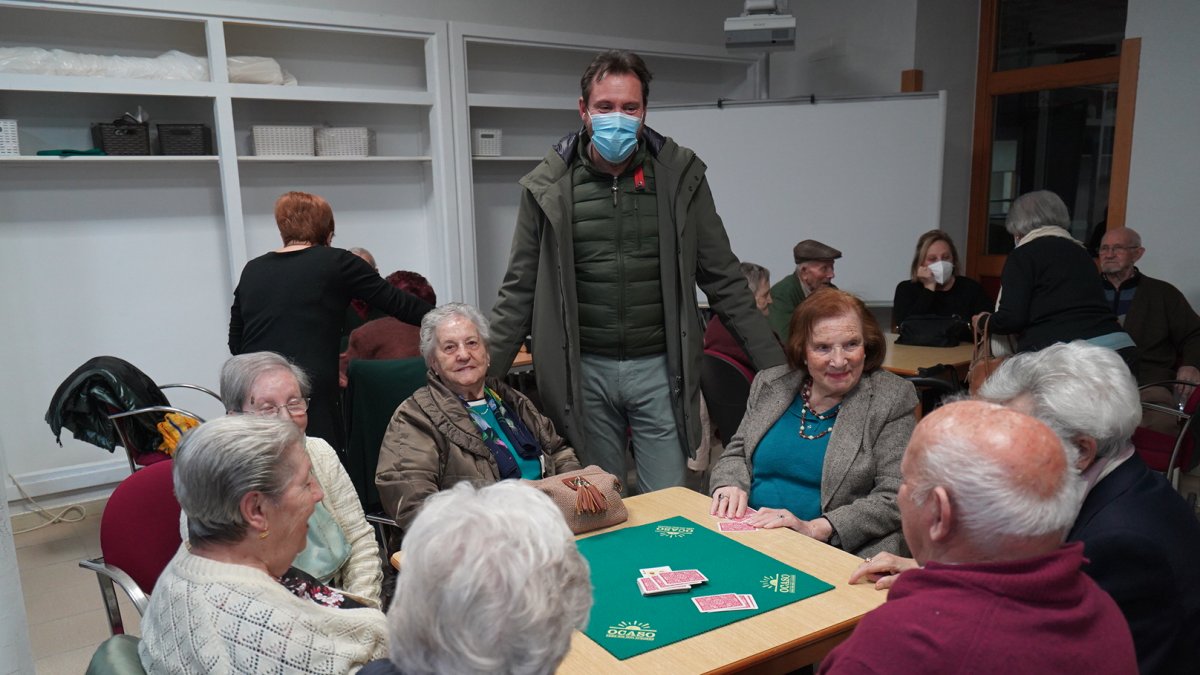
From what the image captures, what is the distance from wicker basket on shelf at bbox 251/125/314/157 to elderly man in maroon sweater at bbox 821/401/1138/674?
14.5 feet

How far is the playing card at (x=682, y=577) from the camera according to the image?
1.68 meters

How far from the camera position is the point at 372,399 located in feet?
9.96

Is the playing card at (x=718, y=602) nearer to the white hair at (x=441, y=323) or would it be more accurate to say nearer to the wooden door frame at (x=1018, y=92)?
the white hair at (x=441, y=323)

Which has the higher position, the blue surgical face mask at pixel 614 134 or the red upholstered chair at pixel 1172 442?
the blue surgical face mask at pixel 614 134

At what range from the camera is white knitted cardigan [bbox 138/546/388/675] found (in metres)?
1.25

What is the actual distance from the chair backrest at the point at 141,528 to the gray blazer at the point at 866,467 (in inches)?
55.6

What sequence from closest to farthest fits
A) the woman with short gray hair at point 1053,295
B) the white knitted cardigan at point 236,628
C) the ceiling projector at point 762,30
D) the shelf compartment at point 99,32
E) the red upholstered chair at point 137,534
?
1. the white knitted cardigan at point 236,628
2. the red upholstered chair at point 137,534
3. the woman with short gray hair at point 1053,295
4. the shelf compartment at point 99,32
5. the ceiling projector at point 762,30

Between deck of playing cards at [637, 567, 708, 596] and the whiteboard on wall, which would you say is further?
the whiteboard on wall

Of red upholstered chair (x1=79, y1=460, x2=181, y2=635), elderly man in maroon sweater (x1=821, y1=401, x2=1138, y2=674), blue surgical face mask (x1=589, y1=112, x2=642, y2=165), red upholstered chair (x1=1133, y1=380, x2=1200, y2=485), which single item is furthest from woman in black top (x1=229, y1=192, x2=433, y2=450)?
red upholstered chair (x1=1133, y1=380, x2=1200, y2=485)

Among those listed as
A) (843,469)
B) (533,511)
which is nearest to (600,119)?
(843,469)

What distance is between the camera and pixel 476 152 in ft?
18.2

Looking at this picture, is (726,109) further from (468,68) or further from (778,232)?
(468,68)

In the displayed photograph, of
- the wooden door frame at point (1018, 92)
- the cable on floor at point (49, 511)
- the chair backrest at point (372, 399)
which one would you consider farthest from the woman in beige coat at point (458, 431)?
the wooden door frame at point (1018, 92)

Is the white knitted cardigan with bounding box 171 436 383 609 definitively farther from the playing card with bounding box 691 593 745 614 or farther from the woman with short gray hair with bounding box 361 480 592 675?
the woman with short gray hair with bounding box 361 480 592 675
